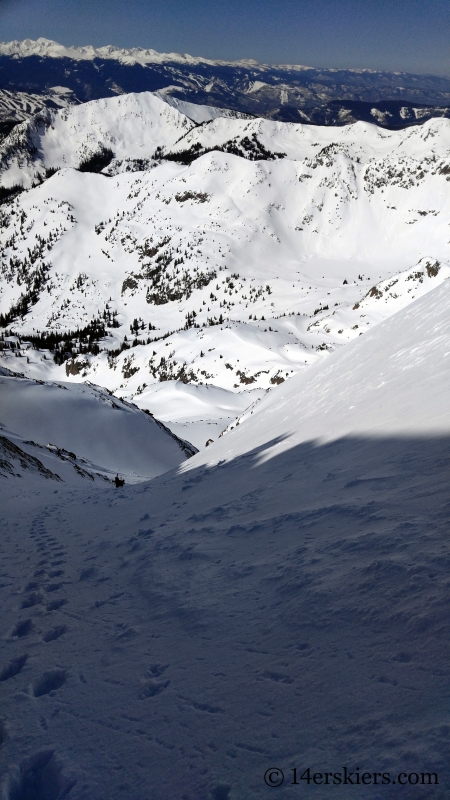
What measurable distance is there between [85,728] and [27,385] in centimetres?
3424

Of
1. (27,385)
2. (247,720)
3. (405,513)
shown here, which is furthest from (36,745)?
(27,385)

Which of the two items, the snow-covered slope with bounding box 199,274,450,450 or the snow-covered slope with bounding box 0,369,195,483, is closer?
the snow-covered slope with bounding box 199,274,450,450

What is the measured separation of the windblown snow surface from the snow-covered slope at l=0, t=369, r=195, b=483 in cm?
2265

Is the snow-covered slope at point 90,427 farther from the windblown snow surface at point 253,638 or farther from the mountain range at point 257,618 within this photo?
the windblown snow surface at point 253,638

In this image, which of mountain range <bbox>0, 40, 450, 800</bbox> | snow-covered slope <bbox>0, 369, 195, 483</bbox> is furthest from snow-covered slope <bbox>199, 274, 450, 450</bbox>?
snow-covered slope <bbox>0, 369, 195, 483</bbox>

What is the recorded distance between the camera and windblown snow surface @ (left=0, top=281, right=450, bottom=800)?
8.89 feet

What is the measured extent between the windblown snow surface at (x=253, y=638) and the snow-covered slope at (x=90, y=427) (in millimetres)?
22653

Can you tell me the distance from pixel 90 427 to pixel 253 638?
3074cm

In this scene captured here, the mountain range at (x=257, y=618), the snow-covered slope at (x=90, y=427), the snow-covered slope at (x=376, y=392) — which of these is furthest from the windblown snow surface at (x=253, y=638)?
the snow-covered slope at (x=90, y=427)

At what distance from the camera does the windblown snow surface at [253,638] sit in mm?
2711

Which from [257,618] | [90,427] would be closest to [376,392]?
[257,618]

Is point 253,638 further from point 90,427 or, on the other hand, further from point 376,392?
point 90,427

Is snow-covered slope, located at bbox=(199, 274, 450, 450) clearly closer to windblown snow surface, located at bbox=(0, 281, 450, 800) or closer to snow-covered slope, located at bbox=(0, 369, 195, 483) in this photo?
windblown snow surface, located at bbox=(0, 281, 450, 800)

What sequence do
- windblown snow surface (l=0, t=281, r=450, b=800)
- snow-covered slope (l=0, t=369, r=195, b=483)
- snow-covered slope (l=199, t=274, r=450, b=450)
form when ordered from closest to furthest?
windblown snow surface (l=0, t=281, r=450, b=800), snow-covered slope (l=199, t=274, r=450, b=450), snow-covered slope (l=0, t=369, r=195, b=483)
